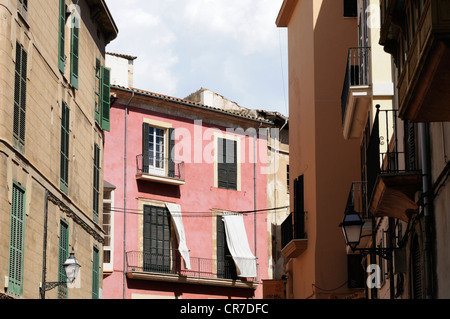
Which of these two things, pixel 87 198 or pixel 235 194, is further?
pixel 235 194

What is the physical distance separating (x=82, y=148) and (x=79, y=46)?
2686mm

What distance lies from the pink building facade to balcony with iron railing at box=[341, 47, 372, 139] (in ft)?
49.5

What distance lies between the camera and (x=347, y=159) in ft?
96.0

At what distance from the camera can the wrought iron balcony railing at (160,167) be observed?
38344 mm

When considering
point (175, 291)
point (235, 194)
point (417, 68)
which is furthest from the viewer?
point (235, 194)

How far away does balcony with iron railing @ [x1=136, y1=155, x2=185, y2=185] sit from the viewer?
3791 cm

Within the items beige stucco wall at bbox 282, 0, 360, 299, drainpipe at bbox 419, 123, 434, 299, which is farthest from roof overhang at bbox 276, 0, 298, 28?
drainpipe at bbox 419, 123, 434, 299

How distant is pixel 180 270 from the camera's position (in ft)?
126

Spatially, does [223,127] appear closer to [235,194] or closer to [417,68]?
[235,194]

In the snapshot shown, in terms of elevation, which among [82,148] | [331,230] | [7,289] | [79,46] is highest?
[79,46]

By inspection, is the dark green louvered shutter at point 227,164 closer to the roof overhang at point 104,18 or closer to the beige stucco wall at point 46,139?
the roof overhang at point 104,18

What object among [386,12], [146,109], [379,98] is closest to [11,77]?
[379,98]

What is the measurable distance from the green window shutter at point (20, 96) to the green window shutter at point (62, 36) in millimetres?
3651

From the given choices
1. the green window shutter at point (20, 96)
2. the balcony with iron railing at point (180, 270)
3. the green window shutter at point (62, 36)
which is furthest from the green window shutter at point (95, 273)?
the green window shutter at point (20, 96)
